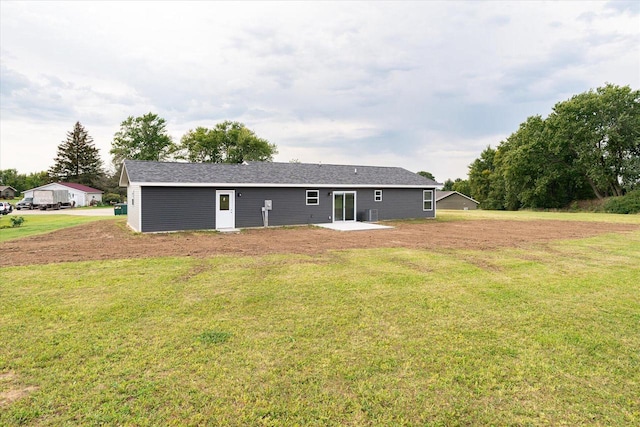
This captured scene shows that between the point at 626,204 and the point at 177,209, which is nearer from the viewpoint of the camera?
the point at 177,209

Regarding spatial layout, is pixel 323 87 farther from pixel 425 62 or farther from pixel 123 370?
pixel 123 370

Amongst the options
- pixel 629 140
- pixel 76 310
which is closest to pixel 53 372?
pixel 76 310

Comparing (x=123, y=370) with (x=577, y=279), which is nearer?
(x=123, y=370)

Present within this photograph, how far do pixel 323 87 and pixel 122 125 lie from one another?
46.3 m

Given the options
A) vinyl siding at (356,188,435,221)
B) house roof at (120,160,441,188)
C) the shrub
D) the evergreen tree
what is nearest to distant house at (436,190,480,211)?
the shrub

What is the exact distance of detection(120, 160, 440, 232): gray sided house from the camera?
15391mm

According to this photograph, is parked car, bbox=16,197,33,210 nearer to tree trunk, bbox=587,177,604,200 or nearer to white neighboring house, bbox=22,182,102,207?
white neighboring house, bbox=22,182,102,207

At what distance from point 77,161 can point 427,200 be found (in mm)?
62518

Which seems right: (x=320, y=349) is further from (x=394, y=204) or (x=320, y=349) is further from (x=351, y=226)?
(x=394, y=204)

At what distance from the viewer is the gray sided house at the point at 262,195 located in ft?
50.5

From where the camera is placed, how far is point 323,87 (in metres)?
21.0

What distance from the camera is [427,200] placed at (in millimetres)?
23078

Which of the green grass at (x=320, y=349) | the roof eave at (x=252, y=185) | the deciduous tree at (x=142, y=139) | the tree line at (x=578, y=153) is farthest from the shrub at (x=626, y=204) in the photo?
the deciduous tree at (x=142, y=139)

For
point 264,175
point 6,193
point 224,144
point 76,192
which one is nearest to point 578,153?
point 264,175
